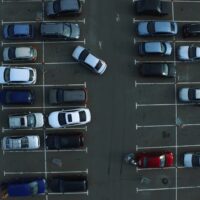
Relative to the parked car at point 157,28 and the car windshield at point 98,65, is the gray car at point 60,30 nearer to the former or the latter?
the car windshield at point 98,65

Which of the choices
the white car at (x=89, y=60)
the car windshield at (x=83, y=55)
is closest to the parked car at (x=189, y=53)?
the white car at (x=89, y=60)

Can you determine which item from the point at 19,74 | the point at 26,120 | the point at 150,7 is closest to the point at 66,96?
the point at 26,120

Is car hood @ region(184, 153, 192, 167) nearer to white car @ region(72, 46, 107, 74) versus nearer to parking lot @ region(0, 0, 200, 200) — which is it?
parking lot @ region(0, 0, 200, 200)

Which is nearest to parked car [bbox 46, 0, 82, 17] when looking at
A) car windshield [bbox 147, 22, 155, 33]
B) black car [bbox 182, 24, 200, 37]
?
car windshield [bbox 147, 22, 155, 33]

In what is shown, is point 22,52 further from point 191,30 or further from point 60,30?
point 191,30

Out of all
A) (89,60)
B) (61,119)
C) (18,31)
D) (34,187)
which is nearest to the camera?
(34,187)

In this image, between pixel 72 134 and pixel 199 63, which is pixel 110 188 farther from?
pixel 199 63

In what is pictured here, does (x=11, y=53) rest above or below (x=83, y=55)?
above
